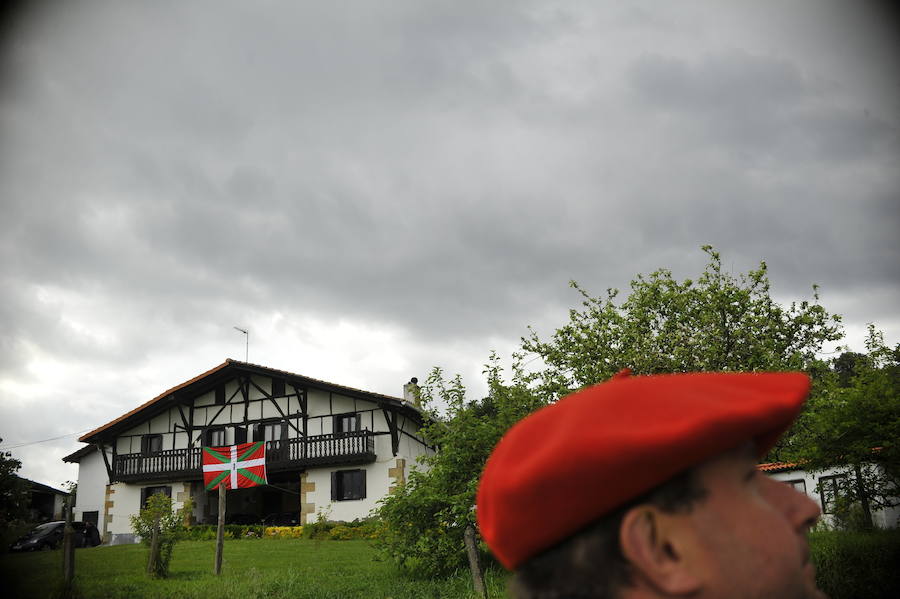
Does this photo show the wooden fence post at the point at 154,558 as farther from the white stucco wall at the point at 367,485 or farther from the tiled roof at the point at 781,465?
the white stucco wall at the point at 367,485

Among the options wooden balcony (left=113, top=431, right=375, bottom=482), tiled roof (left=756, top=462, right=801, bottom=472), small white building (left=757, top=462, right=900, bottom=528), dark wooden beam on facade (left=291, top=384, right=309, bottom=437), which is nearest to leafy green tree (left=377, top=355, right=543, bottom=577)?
small white building (left=757, top=462, right=900, bottom=528)

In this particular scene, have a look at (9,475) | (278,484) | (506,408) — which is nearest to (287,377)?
(278,484)

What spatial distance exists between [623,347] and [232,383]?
1857 cm

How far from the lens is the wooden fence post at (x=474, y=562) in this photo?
8.63m

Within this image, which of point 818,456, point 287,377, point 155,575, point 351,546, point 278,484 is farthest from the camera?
point 278,484

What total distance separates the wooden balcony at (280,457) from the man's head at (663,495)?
27223 mm

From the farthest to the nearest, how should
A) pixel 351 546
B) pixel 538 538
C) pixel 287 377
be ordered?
1. pixel 287 377
2. pixel 351 546
3. pixel 538 538

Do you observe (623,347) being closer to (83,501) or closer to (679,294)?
(679,294)

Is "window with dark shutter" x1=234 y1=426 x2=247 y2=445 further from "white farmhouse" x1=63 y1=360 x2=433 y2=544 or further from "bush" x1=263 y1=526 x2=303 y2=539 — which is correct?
"bush" x1=263 y1=526 x2=303 y2=539

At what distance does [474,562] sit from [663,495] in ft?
27.1

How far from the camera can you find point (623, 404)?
125 cm

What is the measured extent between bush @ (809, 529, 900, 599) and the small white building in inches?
20.0

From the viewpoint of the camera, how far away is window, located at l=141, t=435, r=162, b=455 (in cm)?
3153

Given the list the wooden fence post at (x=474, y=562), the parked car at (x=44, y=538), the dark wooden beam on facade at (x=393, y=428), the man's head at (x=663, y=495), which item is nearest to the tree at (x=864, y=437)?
the wooden fence post at (x=474, y=562)
